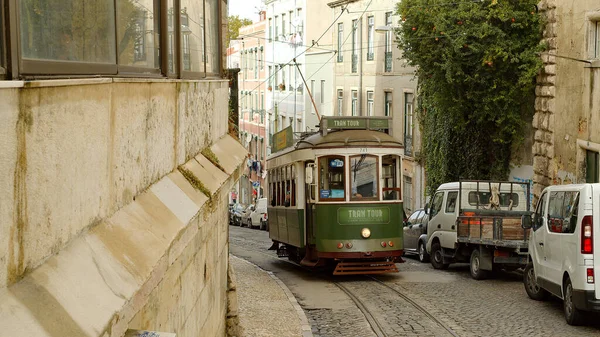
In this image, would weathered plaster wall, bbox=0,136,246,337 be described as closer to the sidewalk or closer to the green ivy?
the sidewalk

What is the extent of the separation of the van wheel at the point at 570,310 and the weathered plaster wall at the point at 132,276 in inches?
287

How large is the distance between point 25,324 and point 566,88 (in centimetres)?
2186

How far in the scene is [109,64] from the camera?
3727mm

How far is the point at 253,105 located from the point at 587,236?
56.2 meters

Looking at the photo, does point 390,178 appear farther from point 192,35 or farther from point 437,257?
point 192,35

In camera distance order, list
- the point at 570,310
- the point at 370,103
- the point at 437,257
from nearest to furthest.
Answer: the point at 570,310
the point at 437,257
the point at 370,103

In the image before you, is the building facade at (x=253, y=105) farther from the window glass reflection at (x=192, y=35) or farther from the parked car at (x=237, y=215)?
the window glass reflection at (x=192, y=35)

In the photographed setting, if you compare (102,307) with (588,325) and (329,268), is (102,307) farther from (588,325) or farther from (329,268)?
(329,268)

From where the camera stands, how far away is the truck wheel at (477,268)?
60.5 ft

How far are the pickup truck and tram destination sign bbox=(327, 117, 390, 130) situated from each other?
232cm

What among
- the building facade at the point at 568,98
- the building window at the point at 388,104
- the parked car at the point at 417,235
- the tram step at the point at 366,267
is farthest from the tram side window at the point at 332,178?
the building window at the point at 388,104

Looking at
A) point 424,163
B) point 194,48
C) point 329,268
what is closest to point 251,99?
point 424,163

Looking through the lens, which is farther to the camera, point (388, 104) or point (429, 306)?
point (388, 104)

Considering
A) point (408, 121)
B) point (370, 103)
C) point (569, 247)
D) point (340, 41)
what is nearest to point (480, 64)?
point (408, 121)
